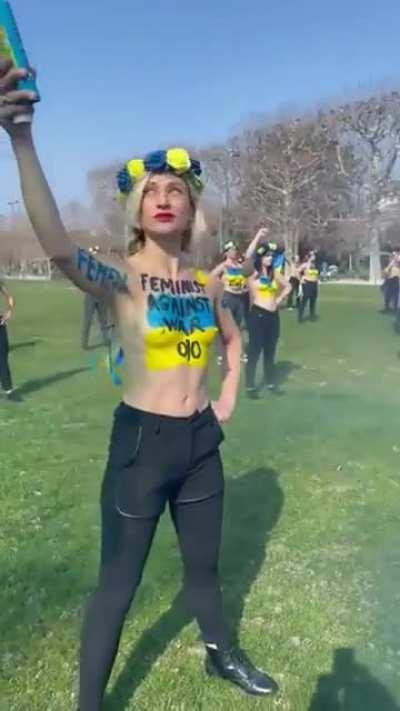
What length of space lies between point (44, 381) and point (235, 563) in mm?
7680

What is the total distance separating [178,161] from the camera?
9.55 ft

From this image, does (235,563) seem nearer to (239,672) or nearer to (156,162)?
(239,672)

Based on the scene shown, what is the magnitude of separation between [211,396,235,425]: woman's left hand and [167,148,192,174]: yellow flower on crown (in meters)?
0.92

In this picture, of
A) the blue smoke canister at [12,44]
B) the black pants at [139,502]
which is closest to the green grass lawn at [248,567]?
the black pants at [139,502]

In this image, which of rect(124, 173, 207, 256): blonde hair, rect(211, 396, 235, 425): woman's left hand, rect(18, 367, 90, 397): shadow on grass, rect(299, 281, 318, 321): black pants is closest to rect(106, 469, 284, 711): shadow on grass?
rect(211, 396, 235, 425): woman's left hand

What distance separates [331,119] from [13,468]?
4455cm

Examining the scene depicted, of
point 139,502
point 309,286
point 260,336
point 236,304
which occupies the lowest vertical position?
point 309,286

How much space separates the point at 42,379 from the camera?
38.9ft

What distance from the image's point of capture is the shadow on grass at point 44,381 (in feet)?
35.8

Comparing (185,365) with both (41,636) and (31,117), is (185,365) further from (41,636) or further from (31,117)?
(41,636)

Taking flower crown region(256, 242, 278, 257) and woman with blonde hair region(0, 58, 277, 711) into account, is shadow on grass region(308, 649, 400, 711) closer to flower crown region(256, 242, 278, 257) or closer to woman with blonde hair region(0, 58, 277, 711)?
woman with blonde hair region(0, 58, 277, 711)

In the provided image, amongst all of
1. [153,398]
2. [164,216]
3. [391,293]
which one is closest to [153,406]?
[153,398]

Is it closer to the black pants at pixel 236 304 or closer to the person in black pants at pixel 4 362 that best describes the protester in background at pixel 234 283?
the black pants at pixel 236 304

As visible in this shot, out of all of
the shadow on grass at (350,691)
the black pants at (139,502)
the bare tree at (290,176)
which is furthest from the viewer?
the bare tree at (290,176)
